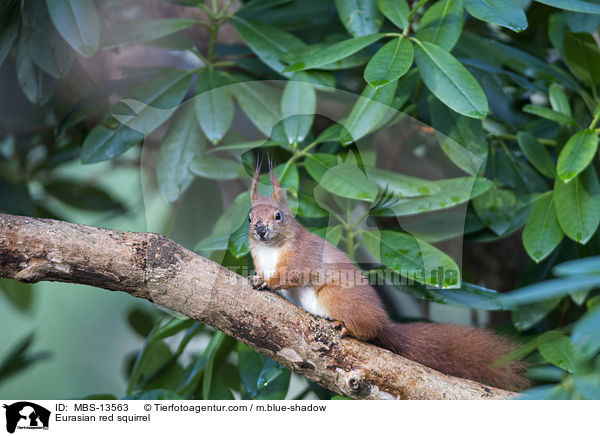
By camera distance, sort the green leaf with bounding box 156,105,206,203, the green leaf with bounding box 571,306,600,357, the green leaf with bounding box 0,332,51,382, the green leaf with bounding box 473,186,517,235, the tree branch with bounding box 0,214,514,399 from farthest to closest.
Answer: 1. the green leaf with bounding box 0,332,51,382
2. the green leaf with bounding box 473,186,517,235
3. the green leaf with bounding box 156,105,206,203
4. the tree branch with bounding box 0,214,514,399
5. the green leaf with bounding box 571,306,600,357

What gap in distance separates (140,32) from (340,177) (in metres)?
0.53

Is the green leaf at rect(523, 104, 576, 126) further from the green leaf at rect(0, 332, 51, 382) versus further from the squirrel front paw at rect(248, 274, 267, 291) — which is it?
the green leaf at rect(0, 332, 51, 382)

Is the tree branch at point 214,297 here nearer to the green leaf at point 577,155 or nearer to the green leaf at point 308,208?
the green leaf at point 308,208

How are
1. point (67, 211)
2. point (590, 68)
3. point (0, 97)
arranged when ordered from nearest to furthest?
point (590, 68) → point (0, 97) → point (67, 211)

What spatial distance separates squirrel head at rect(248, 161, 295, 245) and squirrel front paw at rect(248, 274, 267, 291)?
2.1 inches

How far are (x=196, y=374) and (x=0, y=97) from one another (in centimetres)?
Result: 77

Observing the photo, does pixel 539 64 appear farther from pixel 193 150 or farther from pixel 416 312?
pixel 193 150

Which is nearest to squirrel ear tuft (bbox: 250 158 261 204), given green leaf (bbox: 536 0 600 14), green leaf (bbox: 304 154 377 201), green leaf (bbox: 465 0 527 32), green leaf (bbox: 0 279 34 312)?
green leaf (bbox: 304 154 377 201)

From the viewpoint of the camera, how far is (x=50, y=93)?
1.07m

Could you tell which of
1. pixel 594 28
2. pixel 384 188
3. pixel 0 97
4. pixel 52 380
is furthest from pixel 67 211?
pixel 594 28

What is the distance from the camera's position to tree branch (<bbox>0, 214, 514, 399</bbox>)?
654 millimetres
